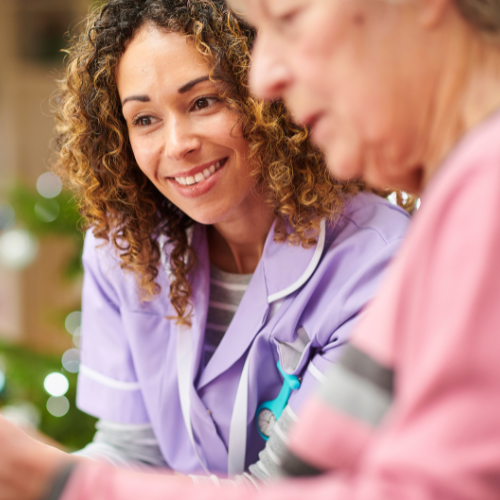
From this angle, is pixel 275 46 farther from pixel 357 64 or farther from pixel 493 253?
pixel 493 253

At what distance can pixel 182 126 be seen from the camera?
0.90 metres

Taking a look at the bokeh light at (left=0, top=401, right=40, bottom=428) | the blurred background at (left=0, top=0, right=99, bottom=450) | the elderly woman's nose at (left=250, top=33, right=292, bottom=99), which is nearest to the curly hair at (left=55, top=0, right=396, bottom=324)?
the elderly woman's nose at (left=250, top=33, right=292, bottom=99)

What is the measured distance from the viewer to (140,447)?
1116mm

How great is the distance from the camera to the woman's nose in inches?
35.6

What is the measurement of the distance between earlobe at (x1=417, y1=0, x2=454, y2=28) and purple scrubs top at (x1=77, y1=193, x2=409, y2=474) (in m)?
0.48

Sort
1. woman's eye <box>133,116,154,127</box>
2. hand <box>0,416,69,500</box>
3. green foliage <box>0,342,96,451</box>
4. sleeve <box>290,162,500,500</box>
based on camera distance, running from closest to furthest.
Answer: sleeve <box>290,162,500,500</box>, hand <box>0,416,69,500</box>, woman's eye <box>133,116,154,127</box>, green foliage <box>0,342,96,451</box>

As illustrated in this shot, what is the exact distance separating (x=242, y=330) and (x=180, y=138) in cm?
33

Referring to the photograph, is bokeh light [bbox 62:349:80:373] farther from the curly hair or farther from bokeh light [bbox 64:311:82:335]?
the curly hair

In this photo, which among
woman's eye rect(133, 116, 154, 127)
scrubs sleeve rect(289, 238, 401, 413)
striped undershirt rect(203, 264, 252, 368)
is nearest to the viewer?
scrubs sleeve rect(289, 238, 401, 413)

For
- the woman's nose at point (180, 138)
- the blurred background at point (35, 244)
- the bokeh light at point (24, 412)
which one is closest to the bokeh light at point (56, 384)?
the blurred background at point (35, 244)

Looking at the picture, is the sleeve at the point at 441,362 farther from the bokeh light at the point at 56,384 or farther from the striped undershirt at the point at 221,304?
the bokeh light at the point at 56,384

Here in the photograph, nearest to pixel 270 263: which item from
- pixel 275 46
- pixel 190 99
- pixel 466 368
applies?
pixel 190 99

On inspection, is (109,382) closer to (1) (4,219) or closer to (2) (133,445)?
(2) (133,445)

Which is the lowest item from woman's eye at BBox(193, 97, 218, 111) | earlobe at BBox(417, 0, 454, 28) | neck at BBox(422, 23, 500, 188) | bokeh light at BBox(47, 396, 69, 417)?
bokeh light at BBox(47, 396, 69, 417)
